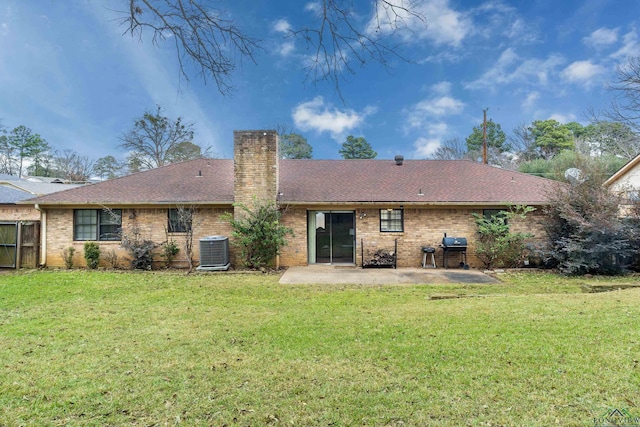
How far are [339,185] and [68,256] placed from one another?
33.3 feet

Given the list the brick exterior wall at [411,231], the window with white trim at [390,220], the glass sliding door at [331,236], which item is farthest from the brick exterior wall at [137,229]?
the window with white trim at [390,220]

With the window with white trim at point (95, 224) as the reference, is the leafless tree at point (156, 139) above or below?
above

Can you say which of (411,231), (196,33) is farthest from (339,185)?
(196,33)

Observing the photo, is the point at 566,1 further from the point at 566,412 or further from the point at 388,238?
the point at 566,412

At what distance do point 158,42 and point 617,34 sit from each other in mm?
15466

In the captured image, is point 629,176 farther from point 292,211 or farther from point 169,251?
point 169,251

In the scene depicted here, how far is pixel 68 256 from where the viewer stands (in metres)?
11.3

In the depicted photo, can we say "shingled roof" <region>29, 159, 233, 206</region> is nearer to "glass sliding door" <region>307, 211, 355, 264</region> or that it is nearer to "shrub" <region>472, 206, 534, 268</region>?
"glass sliding door" <region>307, 211, 355, 264</region>

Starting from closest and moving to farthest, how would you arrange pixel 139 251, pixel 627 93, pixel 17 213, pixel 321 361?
pixel 321 361, pixel 139 251, pixel 627 93, pixel 17 213

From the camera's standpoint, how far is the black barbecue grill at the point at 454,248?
11141 millimetres

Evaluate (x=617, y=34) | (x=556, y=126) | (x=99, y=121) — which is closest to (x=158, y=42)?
(x=99, y=121)

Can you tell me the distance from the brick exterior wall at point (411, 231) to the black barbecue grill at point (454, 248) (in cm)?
15

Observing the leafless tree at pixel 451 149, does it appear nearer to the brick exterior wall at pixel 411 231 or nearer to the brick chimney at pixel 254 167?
the brick exterior wall at pixel 411 231

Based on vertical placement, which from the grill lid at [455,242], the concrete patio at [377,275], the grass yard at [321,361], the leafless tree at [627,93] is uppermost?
the leafless tree at [627,93]
